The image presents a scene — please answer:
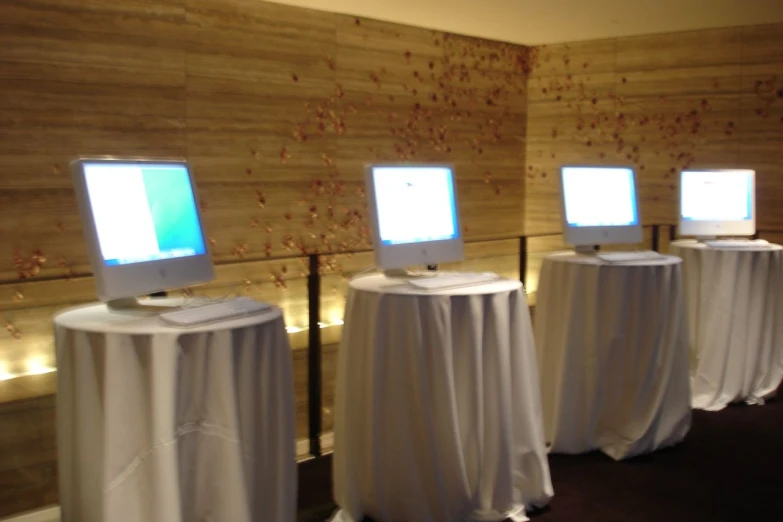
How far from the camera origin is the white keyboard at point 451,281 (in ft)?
11.4

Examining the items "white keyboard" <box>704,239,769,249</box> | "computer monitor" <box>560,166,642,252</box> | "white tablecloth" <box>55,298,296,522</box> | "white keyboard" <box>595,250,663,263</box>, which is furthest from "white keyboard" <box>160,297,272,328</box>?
"white keyboard" <box>704,239,769,249</box>

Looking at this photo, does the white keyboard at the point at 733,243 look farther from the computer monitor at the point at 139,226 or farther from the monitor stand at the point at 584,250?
the computer monitor at the point at 139,226

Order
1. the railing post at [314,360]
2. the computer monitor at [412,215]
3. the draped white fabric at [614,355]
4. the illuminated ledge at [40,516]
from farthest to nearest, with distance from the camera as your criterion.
Result: the draped white fabric at [614,355] → the railing post at [314,360] → the computer monitor at [412,215] → the illuminated ledge at [40,516]

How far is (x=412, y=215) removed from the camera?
377 centimetres

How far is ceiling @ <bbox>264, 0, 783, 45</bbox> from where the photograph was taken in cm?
560

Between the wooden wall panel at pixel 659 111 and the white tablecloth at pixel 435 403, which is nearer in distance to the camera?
the white tablecloth at pixel 435 403

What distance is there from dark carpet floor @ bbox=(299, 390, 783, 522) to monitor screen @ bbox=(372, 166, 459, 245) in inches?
47.1

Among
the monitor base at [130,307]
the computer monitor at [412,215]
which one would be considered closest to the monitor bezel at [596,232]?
the computer monitor at [412,215]

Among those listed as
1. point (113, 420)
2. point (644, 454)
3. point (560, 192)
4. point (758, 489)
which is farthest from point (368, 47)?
point (113, 420)

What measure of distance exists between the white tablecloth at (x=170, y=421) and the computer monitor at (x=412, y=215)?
2.97 feet

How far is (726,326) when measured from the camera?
18.0ft

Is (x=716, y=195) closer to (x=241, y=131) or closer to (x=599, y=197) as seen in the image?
(x=599, y=197)

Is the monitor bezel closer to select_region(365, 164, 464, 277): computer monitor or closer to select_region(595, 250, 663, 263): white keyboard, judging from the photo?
select_region(595, 250, 663, 263): white keyboard

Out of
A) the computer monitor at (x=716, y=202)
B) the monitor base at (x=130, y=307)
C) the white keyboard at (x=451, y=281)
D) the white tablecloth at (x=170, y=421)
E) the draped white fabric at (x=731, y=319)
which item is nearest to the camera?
the white tablecloth at (x=170, y=421)
